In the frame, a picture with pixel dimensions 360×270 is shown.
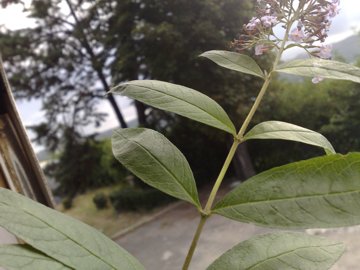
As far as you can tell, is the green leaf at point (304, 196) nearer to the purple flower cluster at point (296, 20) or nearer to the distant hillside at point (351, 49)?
the purple flower cluster at point (296, 20)

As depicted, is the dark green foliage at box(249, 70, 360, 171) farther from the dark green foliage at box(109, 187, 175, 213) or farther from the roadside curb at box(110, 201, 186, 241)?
the dark green foliage at box(109, 187, 175, 213)

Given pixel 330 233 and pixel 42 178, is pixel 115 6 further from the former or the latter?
pixel 42 178

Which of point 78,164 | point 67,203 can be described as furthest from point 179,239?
point 67,203

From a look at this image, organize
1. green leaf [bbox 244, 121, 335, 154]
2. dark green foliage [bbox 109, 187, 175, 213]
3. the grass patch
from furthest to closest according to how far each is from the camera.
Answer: dark green foliage [bbox 109, 187, 175, 213] < the grass patch < green leaf [bbox 244, 121, 335, 154]

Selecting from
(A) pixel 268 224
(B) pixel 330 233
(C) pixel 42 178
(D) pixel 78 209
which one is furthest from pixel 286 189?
(D) pixel 78 209

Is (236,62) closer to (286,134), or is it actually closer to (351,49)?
(286,134)

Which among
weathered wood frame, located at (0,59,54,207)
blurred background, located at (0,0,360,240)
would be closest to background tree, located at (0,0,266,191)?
blurred background, located at (0,0,360,240)
